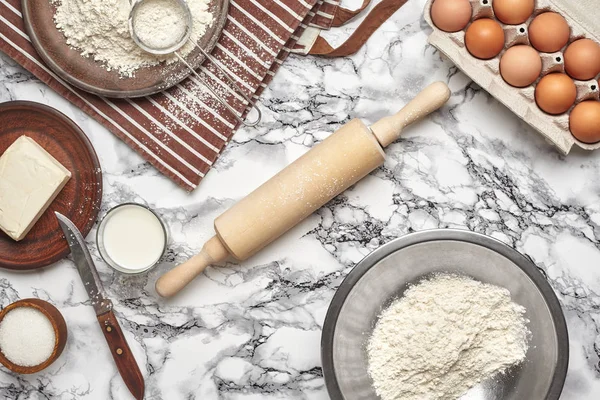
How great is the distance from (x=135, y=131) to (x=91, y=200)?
18cm

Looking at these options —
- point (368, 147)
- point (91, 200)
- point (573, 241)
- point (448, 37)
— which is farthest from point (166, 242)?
point (573, 241)

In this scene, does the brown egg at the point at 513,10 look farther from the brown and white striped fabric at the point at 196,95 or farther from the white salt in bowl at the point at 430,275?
the white salt in bowl at the point at 430,275

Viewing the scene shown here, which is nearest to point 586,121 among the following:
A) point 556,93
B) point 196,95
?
point 556,93

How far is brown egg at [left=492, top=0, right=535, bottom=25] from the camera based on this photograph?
55.4 inches

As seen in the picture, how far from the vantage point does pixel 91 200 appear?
1524mm

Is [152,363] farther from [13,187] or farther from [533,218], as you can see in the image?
[533,218]

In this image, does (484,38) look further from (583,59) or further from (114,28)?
(114,28)

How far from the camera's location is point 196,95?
1516mm

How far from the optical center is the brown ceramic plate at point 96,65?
1.47 m

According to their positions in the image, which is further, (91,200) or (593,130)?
(91,200)

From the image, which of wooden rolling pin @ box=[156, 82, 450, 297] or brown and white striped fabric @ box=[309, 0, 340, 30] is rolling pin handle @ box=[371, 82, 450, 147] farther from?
brown and white striped fabric @ box=[309, 0, 340, 30]

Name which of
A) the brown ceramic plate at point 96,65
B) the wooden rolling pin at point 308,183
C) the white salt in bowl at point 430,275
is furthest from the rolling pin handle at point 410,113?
the brown ceramic plate at point 96,65

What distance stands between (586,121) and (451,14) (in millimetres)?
336

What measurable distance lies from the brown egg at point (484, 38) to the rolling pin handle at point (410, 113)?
0.09m
